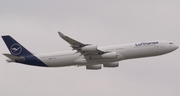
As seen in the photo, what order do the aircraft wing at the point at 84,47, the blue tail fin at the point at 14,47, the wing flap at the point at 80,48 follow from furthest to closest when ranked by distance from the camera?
the blue tail fin at the point at 14,47, the aircraft wing at the point at 84,47, the wing flap at the point at 80,48

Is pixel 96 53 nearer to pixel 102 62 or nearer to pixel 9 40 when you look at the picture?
pixel 102 62

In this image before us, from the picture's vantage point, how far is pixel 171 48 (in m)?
73.6

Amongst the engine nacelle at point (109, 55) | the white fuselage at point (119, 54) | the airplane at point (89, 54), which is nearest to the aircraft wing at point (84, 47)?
the airplane at point (89, 54)

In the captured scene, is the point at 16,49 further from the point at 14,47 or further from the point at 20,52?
the point at 20,52

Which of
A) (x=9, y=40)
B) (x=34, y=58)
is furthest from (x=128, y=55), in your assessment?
(x=9, y=40)

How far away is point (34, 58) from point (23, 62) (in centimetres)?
214

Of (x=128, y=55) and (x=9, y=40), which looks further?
(x=9, y=40)

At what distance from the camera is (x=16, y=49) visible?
76.1m

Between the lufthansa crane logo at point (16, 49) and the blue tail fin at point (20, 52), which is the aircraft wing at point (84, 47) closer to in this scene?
the blue tail fin at point (20, 52)

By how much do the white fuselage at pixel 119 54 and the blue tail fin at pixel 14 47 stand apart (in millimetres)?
2697

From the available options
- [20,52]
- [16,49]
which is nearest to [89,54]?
[20,52]

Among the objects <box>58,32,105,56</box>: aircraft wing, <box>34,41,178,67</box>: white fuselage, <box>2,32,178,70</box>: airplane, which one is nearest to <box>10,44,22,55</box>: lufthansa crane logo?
<box>2,32,178,70</box>: airplane

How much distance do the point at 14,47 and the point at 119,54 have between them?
2024 centimetres

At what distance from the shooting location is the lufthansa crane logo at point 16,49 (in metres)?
75.8
